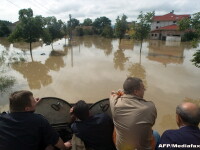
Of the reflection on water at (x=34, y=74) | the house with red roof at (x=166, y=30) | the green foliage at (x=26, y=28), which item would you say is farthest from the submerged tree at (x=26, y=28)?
the house with red roof at (x=166, y=30)

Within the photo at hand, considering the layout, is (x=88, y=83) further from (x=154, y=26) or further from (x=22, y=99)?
(x=154, y=26)

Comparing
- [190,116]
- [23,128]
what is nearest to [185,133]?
[190,116]

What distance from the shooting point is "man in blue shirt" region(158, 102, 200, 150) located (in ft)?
6.24

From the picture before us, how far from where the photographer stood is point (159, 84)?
1106 centimetres

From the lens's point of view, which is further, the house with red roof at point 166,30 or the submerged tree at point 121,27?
the house with red roof at point 166,30

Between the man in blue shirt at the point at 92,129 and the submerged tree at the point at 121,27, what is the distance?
3844 centimetres

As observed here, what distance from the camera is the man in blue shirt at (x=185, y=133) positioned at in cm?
190

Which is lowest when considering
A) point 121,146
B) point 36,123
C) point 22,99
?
point 121,146

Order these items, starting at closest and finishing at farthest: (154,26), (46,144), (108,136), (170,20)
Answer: (46,144)
(108,136)
(170,20)
(154,26)

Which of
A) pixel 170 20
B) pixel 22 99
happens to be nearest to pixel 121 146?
pixel 22 99

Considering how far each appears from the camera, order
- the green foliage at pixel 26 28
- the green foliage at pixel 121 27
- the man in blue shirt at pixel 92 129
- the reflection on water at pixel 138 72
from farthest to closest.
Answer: the green foliage at pixel 121 27
the green foliage at pixel 26 28
the reflection on water at pixel 138 72
the man in blue shirt at pixel 92 129

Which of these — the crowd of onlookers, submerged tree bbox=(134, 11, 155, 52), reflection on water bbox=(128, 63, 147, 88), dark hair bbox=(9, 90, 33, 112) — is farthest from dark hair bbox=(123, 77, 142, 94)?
submerged tree bbox=(134, 11, 155, 52)

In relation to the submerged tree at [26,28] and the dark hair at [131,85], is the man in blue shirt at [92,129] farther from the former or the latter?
the submerged tree at [26,28]

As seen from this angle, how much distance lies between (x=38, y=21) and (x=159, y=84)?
57.8ft
